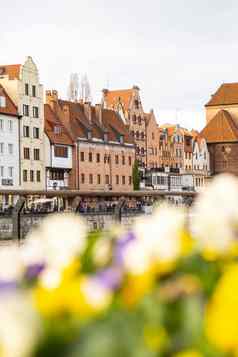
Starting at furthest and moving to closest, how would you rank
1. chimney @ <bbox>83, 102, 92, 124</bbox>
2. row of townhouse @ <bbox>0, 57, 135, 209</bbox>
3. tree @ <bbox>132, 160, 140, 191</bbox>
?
tree @ <bbox>132, 160, 140, 191</bbox> → chimney @ <bbox>83, 102, 92, 124</bbox> → row of townhouse @ <bbox>0, 57, 135, 209</bbox>

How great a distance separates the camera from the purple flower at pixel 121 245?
1380 millimetres

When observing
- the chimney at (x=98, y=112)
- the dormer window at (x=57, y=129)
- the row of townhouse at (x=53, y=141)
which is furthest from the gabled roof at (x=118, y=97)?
the dormer window at (x=57, y=129)

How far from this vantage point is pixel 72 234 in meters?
1.45

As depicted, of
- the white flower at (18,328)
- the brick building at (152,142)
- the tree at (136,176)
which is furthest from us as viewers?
the brick building at (152,142)

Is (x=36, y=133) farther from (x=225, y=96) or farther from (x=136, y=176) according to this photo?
(x=225, y=96)

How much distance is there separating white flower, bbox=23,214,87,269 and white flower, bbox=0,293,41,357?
0.87ft

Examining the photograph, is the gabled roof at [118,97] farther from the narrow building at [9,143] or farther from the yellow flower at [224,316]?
the yellow flower at [224,316]

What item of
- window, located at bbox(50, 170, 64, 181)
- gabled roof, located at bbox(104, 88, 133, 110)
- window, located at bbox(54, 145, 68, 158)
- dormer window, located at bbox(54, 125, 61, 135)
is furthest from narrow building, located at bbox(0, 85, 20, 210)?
gabled roof, located at bbox(104, 88, 133, 110)

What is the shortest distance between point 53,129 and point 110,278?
78.2 m

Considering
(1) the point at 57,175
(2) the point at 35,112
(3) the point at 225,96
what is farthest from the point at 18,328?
(3) the point at 225,96

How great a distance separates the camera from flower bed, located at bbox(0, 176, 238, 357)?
1132 mm

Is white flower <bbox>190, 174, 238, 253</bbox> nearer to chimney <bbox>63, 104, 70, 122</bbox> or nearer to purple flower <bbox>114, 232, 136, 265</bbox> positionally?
purple flower <bbox>114, 232, 136, 265</bbox>

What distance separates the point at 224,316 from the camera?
1204mm

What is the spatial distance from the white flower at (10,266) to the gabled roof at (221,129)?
130768mm
